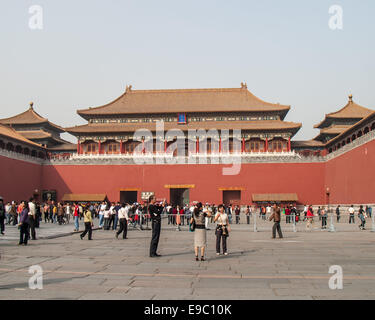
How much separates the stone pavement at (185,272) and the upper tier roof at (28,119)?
34646mm

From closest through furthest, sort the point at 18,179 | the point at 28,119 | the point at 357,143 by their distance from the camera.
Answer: the point at 357,143 → the point at 18,179 → the point at 28,119

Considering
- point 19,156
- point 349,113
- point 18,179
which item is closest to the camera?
point 18,179

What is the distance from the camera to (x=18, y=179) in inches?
1372

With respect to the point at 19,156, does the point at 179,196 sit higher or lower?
lower

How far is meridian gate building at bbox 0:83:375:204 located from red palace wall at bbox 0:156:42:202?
9 centimetres

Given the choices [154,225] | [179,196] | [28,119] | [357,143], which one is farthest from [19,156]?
[154,225]

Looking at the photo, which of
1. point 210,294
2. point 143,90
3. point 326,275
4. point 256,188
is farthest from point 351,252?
point 143,90

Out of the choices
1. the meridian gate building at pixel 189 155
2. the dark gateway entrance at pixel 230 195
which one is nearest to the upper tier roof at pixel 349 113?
the meridian gate building at pixel 189 155

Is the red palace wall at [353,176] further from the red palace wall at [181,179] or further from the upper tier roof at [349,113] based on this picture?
the upper tier roof at [349,113]

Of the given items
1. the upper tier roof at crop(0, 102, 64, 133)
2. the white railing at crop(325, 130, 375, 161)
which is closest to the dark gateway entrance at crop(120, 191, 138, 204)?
the upper tier roof at crop(0, 102, 64, 133)

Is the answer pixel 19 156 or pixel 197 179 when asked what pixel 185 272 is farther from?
pixel 19 156

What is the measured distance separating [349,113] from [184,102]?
16.6m

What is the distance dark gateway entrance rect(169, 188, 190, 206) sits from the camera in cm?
3825

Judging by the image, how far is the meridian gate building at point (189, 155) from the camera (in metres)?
36.5
